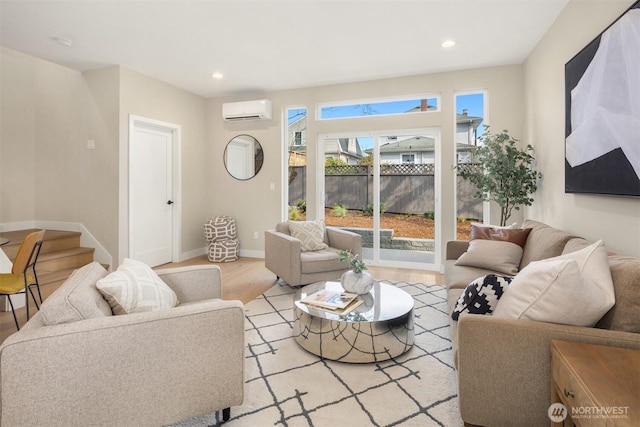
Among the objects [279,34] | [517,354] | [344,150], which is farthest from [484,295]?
[344,150]

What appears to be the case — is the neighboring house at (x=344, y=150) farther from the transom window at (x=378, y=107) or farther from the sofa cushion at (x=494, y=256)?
the sofa cushion at (x=494, y=256)

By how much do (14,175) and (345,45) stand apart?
4756mm

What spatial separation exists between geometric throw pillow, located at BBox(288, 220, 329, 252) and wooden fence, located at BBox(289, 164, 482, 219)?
105cm

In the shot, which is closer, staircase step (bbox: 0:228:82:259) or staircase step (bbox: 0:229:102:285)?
staircase step (bbox: 0:229:102:285)

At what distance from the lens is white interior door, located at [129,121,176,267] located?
4.40 meters

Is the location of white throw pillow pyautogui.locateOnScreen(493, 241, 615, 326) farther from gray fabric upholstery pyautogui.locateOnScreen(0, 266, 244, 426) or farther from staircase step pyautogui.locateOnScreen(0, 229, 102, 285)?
staircase step pyautogui.locateOnScreen(0, 229, 102, 285)

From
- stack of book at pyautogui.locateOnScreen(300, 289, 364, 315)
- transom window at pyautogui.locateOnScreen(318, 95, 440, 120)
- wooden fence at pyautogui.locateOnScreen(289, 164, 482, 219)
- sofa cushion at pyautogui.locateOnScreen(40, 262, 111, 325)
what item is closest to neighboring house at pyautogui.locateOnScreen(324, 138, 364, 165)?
wooden fence at pyautogui.locateOnScreen(289, 164, 482, 219)

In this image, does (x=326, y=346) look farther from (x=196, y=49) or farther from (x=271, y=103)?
(x=271, y=103)

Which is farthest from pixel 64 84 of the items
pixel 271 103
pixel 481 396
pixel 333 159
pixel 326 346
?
pixel 481 396

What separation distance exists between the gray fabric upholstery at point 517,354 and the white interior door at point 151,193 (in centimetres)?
424

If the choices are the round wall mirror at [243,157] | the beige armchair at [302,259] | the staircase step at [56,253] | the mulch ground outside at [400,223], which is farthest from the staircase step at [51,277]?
the mulch ground outside at [400,223]

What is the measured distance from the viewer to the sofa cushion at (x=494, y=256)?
2.65 metres

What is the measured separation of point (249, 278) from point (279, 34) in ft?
9.07

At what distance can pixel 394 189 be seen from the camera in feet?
15.3
